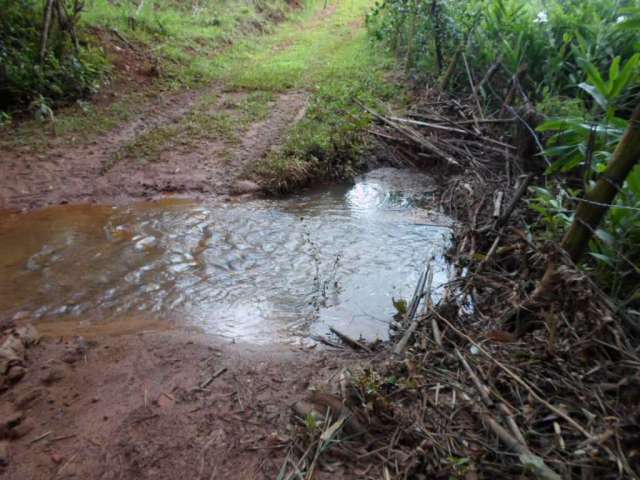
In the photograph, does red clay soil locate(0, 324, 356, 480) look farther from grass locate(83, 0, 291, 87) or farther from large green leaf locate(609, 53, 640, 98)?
grass locate(83, 0, 291, 87)

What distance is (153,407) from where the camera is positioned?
7.80ft

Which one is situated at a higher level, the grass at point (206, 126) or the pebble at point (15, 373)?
the grass at point (206, 126)

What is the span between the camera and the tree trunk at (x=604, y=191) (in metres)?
2.03

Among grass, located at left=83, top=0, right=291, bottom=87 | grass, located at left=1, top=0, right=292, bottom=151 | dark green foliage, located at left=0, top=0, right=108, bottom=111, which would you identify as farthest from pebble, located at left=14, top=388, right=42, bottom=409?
grass, located at left=83, top=0, right=291, bottom=87

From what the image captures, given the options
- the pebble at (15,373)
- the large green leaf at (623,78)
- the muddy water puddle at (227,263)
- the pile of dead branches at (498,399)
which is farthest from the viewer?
the muddy water puddle at (227,263)

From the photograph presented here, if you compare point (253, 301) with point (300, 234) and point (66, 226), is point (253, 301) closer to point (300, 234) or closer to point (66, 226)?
point (300, 234)

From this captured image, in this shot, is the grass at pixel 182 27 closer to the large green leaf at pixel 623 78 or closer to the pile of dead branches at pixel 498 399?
the large green leaf at pixel 623 78

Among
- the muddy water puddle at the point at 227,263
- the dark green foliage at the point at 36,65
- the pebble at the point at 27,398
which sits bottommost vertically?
the muddy water puddle at the point at 227,263

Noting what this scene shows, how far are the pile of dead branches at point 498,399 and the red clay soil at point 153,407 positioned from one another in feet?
0.77

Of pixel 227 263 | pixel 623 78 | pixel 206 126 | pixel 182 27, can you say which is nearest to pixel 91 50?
pixel 206 126

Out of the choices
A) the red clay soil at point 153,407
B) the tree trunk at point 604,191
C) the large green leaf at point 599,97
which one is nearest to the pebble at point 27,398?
the red clay soil at point 153,407

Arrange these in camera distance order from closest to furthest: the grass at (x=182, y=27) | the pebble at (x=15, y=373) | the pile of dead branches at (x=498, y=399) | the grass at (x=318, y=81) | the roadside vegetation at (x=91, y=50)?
the pile of dead branches at (x=498, y=399) → the pebble at (x=15, y=373) → the grass at (x=318, y=81) → the roadside vegetation at (x=91, y=50) → the grass at (x=182, y=27)

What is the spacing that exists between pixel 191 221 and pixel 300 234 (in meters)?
1.28

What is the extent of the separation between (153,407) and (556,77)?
6375 mm
